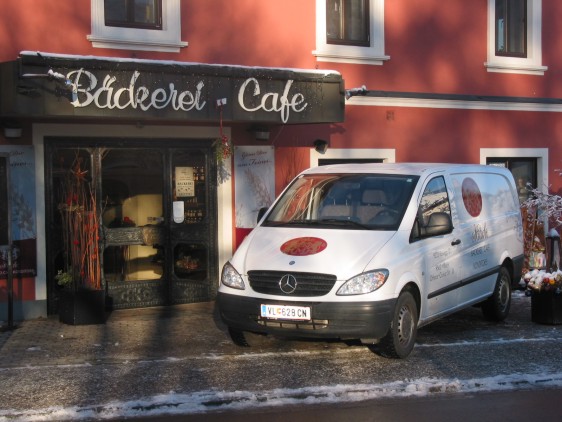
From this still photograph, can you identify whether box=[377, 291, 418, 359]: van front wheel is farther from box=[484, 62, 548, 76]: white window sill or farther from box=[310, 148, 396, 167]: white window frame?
box=[484, 62, 548, 76]: white window sill

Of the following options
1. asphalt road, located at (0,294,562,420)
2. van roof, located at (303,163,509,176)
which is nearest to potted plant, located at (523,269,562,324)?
asphalt road, located at (0,294,562,420)

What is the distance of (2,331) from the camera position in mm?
9305

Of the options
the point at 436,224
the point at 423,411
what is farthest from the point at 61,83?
the point at 423,411

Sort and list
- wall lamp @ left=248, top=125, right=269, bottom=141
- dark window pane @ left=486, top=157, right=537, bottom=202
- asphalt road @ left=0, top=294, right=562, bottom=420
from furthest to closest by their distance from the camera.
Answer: dark window pane @ left=486, top=157, right=537, bottom=202 → wall lamp @ left=248, top=125, right=269, bottom=141 → asphalt road @ left=0, top=294, right=562, bottom=420

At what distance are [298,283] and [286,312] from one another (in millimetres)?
291

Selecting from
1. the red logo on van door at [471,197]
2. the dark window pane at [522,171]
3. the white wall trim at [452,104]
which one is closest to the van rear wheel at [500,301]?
the red logo on van door at [471,197]

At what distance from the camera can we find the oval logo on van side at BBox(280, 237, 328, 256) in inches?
293

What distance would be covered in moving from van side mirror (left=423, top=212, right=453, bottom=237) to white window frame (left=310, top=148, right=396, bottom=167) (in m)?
4.04

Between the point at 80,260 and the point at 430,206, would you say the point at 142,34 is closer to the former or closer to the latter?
the point at 80,260

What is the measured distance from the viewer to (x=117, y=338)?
8859 millimetres

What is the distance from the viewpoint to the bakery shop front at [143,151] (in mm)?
9055

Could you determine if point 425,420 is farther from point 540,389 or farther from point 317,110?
point 317,110

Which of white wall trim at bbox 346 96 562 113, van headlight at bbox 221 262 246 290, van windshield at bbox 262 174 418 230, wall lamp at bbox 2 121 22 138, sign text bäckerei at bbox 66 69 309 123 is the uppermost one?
white wall trim at bbox 346 96 562 113

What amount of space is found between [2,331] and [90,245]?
57.2 inches
